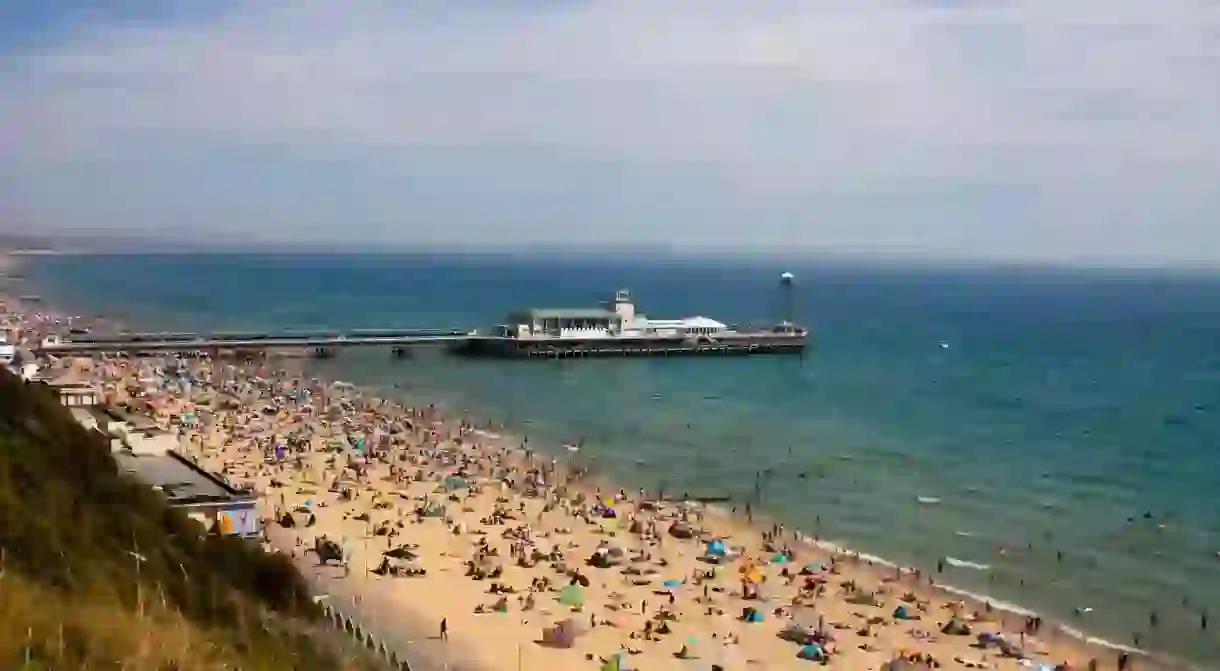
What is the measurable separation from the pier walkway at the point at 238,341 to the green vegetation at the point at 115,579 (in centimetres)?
5016

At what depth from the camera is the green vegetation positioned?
882 centimetres

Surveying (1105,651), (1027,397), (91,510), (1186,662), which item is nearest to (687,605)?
(1105,651)

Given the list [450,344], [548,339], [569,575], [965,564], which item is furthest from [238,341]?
[965,564]

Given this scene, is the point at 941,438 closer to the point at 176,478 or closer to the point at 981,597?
the point at 981,597

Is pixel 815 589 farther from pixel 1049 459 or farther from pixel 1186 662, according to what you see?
pixel 1049 459

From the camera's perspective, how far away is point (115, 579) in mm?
13930

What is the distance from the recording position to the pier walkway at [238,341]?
73062 millimetres

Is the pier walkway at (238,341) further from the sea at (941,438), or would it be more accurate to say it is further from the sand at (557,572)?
the sand at (557,572)

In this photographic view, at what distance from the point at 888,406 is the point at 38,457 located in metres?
54.6

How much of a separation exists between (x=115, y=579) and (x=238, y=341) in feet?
224

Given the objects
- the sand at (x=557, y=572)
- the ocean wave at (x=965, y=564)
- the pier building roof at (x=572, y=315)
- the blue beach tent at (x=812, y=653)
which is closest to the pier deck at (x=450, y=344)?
the pier building roof at (x=572, y=315)

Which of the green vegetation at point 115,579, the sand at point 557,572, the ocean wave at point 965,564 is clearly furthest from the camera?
the ocean wave at point 965,564

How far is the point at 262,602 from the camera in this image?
18.7m

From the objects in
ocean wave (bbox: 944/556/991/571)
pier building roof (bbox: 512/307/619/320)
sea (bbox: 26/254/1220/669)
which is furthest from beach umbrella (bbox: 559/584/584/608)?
pier building roof (bbox: 512/307/619/320)
